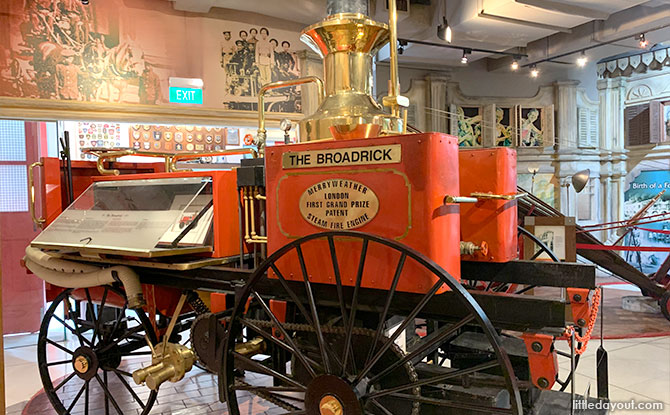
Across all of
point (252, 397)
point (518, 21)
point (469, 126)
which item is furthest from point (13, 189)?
point (469, 126)

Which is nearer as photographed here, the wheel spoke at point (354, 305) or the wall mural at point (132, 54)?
the wheel spoke at point (354, 305)

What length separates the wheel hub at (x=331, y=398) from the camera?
2018 mm

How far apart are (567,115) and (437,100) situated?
2796mm

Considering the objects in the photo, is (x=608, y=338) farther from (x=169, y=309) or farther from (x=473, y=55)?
(x=473, y=55)

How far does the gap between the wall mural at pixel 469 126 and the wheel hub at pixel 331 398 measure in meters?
8.65

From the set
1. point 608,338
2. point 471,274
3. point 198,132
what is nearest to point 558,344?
point 608,338

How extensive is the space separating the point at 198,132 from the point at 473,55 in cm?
534

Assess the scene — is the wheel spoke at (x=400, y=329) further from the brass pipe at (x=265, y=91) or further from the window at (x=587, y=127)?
the window at (x=587, y=127)

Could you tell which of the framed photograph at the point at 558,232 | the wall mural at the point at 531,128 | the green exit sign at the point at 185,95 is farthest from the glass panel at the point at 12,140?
the wall mural at the point at 531,128

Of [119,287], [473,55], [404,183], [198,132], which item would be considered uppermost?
[473,55]

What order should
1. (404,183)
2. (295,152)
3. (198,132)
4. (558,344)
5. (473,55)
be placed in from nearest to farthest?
(404,183) < (295,152) < (558,344) < (198,132) < (473,55)

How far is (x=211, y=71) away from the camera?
6.90 meters

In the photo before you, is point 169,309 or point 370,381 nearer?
point 370,381

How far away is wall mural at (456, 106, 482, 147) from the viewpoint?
10.2m
